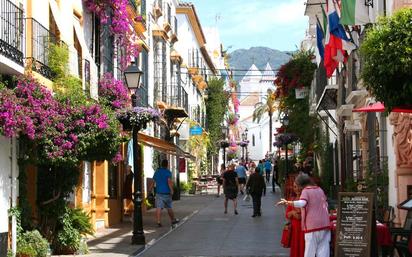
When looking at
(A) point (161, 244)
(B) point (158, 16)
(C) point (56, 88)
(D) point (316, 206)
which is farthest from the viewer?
(B) point (158, 16)

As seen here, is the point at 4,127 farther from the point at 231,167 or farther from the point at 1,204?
the point at 231,167

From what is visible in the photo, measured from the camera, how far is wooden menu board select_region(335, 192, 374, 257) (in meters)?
11.0

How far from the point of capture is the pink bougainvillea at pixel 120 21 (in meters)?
19.9

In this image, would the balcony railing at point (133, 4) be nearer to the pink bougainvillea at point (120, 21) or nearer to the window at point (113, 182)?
the pink bougainvillea at point (120, 21)

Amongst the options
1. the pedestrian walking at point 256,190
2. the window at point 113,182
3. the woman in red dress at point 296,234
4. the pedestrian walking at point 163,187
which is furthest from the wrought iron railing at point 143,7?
the woman in red dress at point 296,234

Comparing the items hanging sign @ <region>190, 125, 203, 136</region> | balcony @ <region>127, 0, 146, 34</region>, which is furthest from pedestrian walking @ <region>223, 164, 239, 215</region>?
hanging sign @ <region>190, 125, 203, 136</region>

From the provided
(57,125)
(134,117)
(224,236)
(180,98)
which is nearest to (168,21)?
(180,98)

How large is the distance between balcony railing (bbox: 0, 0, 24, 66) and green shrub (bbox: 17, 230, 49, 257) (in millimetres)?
3165

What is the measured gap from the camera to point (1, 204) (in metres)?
12.5

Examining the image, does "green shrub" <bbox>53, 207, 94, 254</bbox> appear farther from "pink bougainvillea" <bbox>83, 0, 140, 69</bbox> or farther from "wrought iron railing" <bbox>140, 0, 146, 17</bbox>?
"wrought iron railing" <bbox>140, 0, 146, 17</bbox>

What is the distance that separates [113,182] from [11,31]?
35.7ft

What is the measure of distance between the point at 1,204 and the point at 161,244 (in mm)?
5071

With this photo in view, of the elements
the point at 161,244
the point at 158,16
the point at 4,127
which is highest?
the point at 158,16

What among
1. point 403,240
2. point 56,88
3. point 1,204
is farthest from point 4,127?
point 403,240
